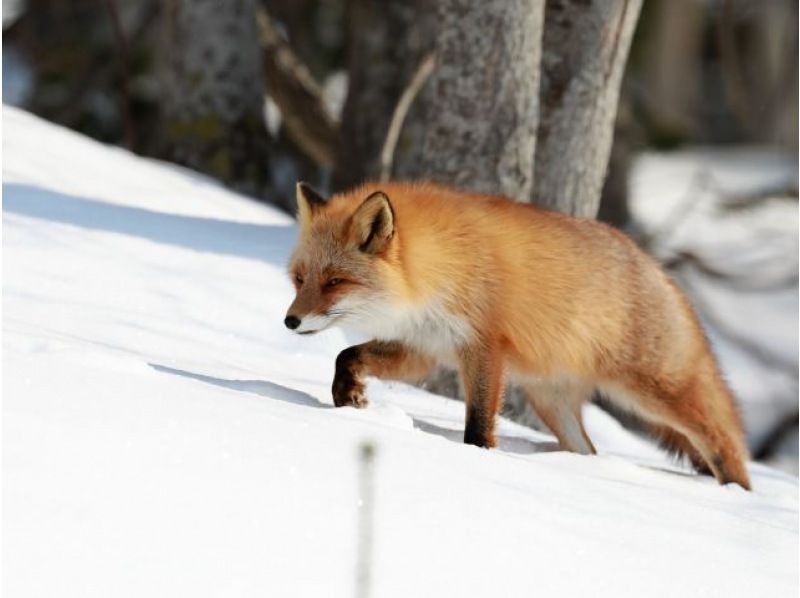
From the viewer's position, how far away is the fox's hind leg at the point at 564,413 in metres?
5.55

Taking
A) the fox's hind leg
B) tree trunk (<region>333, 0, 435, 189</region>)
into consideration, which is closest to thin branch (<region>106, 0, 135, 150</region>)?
tree trunk (<region>333, 0, 435, 189</region>)

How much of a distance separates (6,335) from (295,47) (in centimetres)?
1184

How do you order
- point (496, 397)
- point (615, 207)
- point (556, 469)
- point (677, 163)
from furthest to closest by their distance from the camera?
1. point (677, 163)
2. point (615, 207)
3. point (496, 397)
4. point (556, 469)

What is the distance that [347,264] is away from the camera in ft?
15.8

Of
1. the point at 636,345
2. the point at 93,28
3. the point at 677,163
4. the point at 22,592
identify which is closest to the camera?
the point at 22,592

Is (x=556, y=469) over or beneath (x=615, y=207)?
over

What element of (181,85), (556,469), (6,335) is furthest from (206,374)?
(181,85)

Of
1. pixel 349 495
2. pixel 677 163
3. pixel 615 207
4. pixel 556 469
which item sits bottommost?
pixel 677 163

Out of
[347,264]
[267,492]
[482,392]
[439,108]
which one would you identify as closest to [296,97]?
[439,108]

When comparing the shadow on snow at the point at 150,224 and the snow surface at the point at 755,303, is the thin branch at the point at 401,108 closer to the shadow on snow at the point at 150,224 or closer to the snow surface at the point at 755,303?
the shadow on snow at the point at 150,224

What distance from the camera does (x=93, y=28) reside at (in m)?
17.5

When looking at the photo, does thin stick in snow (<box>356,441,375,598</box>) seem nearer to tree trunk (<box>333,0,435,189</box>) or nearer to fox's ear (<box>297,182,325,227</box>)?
fox's ear (<box>297,182,325,227</box>)

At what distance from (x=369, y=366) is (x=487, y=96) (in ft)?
7.12

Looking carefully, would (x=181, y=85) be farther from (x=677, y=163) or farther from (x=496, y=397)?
(x=677, y=163)
